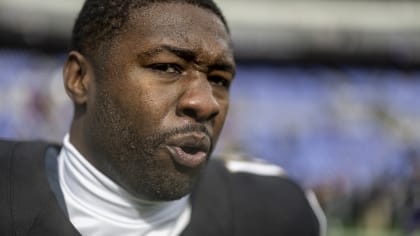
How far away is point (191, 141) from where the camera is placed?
67.7 inches

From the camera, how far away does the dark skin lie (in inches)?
67.9

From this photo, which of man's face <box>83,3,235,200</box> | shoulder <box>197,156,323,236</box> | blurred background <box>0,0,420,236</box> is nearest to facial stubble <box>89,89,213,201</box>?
man's face <box>83,3,235,200</box>

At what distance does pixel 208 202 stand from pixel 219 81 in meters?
0.42

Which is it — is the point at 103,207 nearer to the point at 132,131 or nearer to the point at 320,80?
the point at 132,131

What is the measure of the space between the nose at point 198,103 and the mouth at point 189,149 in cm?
5

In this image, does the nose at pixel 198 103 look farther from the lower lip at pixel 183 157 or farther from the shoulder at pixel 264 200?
the shoulder at pixel 264 200

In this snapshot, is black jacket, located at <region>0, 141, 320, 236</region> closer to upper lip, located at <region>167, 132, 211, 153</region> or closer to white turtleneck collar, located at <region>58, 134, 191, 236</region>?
white turtleneck collar, located at <region>58, 134, 191, 236</region>

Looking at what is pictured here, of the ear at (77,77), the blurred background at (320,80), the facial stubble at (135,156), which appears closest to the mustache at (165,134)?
the facial stubble at (135,156)

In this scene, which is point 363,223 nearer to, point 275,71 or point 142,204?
point 275,71

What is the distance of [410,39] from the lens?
1123 cm

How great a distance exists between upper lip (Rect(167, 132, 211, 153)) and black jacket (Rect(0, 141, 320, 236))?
0.32 metres

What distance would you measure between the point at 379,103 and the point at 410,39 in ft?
4.16

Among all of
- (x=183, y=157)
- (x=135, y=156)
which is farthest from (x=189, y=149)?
(x=135, y=156)

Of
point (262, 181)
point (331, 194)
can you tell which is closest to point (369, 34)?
point (331, 194)
